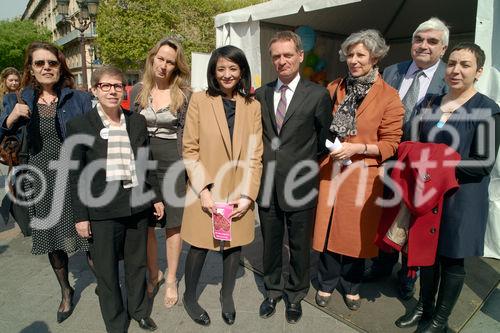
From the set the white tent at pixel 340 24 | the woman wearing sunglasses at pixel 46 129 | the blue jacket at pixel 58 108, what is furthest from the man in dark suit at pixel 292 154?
the white tent at pixel 340 24

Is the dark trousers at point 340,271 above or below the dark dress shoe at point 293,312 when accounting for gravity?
above

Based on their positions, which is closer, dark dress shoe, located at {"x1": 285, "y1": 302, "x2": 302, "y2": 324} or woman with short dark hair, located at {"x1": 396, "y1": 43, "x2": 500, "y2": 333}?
woman with short dark hair, located at {"x1": 396, "y1": 43, "x2": 500, "y2": 333}

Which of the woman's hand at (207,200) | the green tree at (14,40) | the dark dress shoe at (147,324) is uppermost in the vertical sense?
the green tree at (14,40)

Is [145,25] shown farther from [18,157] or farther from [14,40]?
[14,40]

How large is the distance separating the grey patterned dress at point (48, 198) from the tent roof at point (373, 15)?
4147 millimetres

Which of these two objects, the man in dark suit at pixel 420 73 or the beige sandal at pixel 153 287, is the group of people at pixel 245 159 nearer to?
the man in dark suit at pixel 420 73

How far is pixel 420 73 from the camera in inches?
109

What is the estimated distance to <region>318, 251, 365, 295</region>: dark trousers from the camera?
2705 millimetres

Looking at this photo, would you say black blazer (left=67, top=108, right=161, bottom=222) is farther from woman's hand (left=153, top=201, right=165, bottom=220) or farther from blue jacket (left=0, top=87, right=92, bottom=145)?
blue jacket (left=0, top=87, right=92, bottom=145)

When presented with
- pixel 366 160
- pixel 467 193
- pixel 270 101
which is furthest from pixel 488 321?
pixel 270 101

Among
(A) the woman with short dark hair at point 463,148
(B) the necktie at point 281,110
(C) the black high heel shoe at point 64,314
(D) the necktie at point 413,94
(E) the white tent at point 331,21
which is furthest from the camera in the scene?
(E) the white tent at point 331,21

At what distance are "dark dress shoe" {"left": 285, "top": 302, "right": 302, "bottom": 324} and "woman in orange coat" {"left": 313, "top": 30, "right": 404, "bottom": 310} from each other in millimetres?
388

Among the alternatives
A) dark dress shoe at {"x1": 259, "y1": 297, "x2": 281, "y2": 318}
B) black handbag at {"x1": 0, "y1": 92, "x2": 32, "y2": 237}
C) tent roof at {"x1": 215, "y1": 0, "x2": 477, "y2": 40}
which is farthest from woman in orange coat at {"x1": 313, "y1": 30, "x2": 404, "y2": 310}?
tent roof at {"x1": 215, "y1": 0, "x2": 477, "y2": 40}

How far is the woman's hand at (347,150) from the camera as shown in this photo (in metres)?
2.27
